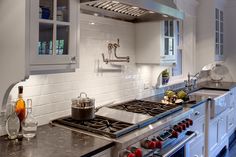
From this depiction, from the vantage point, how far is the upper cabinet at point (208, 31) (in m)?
4.72

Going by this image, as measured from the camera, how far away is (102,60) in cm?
266

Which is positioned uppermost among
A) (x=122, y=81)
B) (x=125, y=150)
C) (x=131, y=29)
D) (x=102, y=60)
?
(x=131, y=29)

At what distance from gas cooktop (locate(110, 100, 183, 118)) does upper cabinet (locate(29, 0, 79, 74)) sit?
3.00ft

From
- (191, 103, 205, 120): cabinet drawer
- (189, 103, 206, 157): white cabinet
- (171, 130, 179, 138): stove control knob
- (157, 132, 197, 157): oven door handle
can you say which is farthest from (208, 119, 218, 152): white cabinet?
(171, 130, 179, 138): stove control knob

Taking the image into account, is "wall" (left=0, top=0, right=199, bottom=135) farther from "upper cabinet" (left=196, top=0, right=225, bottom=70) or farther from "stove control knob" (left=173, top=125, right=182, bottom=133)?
"upper cabinet" (left=196, top=0, right=225, bottom=70)

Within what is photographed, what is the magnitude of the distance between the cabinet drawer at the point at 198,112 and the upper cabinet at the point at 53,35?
5.46 feet

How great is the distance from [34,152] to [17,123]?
341 millimetres

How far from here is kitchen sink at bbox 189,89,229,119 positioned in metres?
3.50

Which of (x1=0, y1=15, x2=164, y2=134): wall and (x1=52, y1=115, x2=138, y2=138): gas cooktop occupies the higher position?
(x1=0, y1=15, x2=164, y2=134): wall

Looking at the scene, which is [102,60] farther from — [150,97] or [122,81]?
[150,97]

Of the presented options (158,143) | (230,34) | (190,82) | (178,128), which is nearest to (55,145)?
(158,143)

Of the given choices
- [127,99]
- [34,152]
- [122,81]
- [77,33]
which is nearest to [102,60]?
[122,81]

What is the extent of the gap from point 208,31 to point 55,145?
12.8ft

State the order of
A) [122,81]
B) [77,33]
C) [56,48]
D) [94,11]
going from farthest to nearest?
[122,81]
[94,11]
[77,33]
[56,48]
